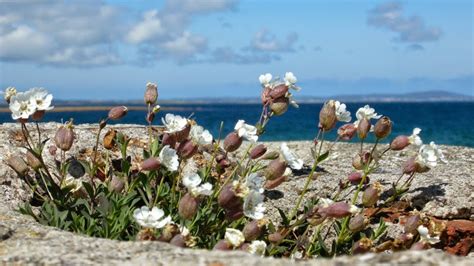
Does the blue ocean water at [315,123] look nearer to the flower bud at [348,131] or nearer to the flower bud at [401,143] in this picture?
the flower bud at [348,131]

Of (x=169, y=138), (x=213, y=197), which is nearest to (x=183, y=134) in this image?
(x=169, y=138)

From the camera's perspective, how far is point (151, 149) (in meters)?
4.45

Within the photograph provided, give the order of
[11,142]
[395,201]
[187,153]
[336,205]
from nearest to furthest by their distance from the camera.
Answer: [336,205]
[187,153]
[395,201]
[11,142]

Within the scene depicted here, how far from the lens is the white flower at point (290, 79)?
178 inches

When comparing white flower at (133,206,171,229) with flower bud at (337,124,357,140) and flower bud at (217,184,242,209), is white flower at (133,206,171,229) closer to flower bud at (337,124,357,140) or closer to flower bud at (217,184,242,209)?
flower bud at (217,184,242,209)

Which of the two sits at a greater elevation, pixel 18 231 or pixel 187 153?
pixel 187 153

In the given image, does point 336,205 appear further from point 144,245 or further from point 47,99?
point 47,99

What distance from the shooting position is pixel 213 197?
4234mm

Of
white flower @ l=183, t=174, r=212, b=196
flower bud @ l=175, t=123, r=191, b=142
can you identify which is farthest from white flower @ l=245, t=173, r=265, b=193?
flower bud @ l=175, t=123, r=191, b=142

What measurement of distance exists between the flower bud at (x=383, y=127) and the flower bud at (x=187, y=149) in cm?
109

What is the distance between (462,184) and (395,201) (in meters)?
0.55

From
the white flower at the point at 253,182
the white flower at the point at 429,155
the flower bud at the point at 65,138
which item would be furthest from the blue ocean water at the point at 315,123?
the white flower at the point at 429,155

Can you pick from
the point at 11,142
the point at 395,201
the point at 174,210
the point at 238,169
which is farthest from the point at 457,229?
the point at 11,142

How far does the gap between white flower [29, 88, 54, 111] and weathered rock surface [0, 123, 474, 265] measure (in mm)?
577
